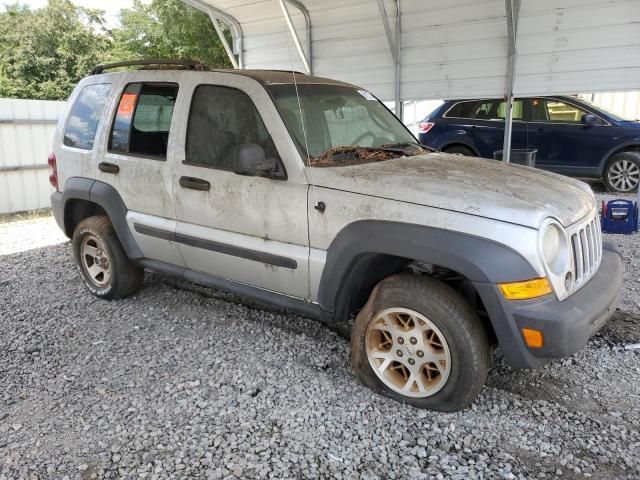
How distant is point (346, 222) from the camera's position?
3082mm

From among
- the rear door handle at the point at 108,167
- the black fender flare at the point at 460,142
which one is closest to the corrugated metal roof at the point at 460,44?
the black fender flare at the point at 460,142

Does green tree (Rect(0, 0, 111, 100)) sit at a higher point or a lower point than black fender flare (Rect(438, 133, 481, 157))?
higher

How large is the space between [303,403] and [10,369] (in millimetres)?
2114

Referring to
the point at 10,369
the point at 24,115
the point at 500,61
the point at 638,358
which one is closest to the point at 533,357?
the point at 638,358

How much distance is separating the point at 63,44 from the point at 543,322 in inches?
1312

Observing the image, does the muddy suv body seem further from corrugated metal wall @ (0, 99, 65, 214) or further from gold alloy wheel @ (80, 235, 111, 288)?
corrugated metal wall @ (0, 99, 65, 214)

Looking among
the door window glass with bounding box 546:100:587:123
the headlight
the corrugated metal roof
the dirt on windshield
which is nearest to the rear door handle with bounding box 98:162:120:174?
the dirt on windshield

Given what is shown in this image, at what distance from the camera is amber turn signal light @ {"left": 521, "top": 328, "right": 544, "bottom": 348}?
2586 mm

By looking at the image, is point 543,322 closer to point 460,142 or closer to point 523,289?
point 523,289

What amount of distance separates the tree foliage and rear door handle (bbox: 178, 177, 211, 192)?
20.6 metres

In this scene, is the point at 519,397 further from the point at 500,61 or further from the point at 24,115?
the point at 24,115

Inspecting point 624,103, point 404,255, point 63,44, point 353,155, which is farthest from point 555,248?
point 63,44

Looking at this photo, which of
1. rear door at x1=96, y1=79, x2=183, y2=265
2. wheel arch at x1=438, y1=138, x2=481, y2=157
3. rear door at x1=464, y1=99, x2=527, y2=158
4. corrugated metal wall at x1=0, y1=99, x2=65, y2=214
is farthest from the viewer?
wheel arch at x1=438, y1=138, x2=481, y2=157

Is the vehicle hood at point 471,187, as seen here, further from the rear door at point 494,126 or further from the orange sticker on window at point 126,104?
the rear door at point 494,126
